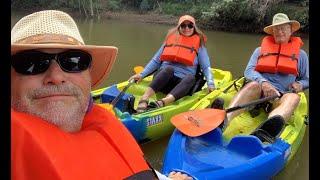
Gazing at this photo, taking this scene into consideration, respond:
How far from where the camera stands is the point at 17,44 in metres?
1.22

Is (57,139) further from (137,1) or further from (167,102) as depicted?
(137,1)

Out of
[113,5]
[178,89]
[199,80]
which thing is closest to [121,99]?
[178,89]

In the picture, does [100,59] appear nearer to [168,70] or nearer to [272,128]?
[272,128]

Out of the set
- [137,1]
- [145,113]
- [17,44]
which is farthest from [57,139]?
[137,1]

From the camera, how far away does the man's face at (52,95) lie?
125 cm

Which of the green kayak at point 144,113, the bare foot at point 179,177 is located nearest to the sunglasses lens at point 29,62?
the bare foot at point 179,177

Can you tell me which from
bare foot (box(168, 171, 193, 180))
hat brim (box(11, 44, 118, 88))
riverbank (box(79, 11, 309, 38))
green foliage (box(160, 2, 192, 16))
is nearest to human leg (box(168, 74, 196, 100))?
bare foot (box(168, 171, 193, 180))

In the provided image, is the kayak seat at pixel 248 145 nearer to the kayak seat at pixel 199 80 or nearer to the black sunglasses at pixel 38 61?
the kayak seat at pixel 199 80

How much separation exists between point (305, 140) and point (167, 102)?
1464 mm

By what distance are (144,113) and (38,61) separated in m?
2.78

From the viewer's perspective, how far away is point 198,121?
11.4ft

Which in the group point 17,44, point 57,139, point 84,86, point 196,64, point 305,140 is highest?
point 17,44

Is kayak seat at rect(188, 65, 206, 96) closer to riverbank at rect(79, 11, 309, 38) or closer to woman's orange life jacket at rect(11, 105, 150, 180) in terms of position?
woman's orange life jacket at rect(11, 105, 150, 180)

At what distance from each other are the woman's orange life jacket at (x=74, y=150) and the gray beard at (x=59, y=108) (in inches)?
1.0
